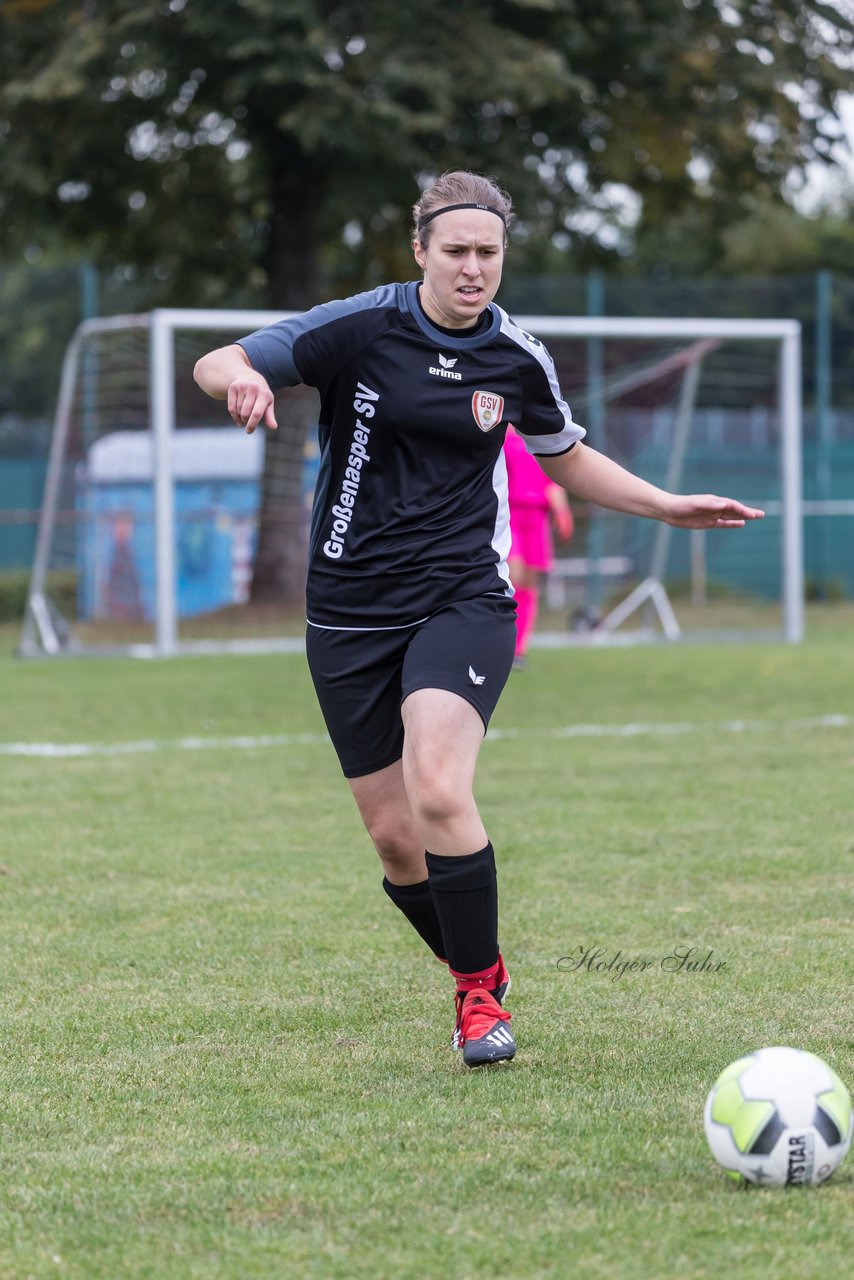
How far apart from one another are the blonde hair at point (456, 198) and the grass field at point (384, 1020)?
76.0 inches

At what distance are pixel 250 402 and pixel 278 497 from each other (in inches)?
543

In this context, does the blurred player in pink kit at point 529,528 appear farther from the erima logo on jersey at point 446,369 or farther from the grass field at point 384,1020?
the erima logo on jersey at point 446,369

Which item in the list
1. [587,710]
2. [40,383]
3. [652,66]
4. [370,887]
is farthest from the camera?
[40,383]

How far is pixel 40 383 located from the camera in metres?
21.0

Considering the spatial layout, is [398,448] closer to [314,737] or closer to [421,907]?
[421,907]

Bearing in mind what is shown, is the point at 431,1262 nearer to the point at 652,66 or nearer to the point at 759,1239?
the point at 759,1239

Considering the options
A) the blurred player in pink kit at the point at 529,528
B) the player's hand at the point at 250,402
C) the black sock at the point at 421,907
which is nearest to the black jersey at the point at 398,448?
the player's hand at the point at 250,402

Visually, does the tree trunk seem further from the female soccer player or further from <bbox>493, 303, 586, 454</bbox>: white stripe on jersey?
the female soccer player

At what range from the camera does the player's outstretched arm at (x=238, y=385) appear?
3.53 meters

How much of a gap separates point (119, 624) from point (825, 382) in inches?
410

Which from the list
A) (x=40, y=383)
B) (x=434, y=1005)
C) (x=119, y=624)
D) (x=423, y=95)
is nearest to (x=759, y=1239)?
(x=434, y=1005)

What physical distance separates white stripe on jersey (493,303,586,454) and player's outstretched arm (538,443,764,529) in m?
0.05

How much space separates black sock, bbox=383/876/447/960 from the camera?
4293mm

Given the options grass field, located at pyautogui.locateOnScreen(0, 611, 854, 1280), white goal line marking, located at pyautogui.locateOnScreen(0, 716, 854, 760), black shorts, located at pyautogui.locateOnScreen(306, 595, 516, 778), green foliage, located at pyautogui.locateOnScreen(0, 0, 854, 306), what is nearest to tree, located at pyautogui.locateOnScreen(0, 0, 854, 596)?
green foliage, located at pyautogui.locateOnScreen(0, 0, 854, 306)
